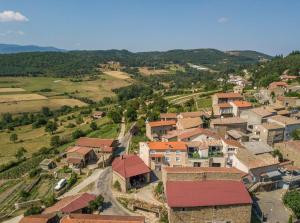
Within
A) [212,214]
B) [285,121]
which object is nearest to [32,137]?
[285,121]

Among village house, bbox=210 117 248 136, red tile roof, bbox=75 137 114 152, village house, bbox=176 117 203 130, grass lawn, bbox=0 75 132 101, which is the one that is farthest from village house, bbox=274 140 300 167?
grass lawn, bbox=0 75 132 101

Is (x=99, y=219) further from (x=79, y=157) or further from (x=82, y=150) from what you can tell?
(x=82, y=150)

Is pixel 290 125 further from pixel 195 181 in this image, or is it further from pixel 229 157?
pixel 195 181

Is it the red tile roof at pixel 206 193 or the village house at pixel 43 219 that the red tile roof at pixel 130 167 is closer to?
the red tile roof at pixel 206 193

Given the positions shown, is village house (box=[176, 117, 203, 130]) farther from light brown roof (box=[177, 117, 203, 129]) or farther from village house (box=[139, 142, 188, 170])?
village house (box=[139, 142, 188, 170])

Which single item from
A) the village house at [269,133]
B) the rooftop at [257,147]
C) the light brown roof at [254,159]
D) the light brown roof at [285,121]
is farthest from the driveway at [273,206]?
the light brown roof at [285,121]
